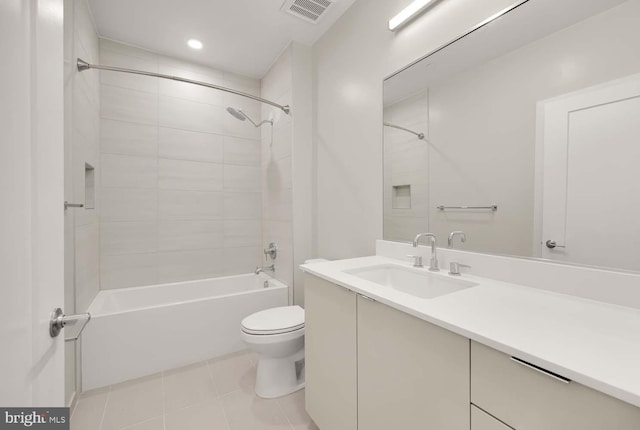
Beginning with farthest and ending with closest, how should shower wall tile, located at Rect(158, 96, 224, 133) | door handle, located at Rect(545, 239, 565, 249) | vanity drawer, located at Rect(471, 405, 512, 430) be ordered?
shower wall tile, located at Rect(158, 96, 224, 133) → door handle, located at Rect(545, 239, 565, 249) → vanity drawer, located at Rect(471, 405, 512, 430)

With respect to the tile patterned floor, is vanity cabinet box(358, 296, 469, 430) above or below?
above

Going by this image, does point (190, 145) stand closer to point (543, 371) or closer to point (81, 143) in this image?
point (81, 143)

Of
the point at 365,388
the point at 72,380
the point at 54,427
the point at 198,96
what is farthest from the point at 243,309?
the point at 198,96

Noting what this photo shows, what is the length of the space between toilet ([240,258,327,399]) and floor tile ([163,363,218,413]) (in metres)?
0.36

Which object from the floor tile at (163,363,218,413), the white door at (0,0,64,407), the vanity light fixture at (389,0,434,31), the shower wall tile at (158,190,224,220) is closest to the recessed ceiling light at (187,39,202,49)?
the shower wall tile at (158,190,224,220)

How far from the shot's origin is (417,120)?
1537 millimetres

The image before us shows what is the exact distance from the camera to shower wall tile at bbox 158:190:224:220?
2.58m

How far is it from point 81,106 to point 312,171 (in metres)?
1.73

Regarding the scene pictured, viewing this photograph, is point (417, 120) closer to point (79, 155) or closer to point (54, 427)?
point (54, 427)

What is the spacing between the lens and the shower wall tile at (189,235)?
258 cm

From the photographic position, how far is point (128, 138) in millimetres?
2416

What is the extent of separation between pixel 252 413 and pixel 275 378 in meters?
0.22

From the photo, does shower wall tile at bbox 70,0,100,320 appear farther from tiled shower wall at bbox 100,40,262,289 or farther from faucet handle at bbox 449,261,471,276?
faucet handle at bbox 449,261,471,276

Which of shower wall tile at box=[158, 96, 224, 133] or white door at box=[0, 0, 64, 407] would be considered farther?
shower wall tile at box=[158, 96, 224, 133]
